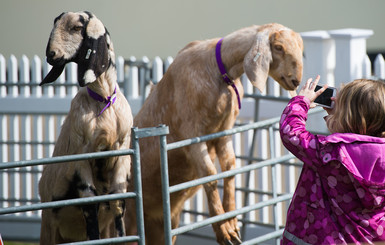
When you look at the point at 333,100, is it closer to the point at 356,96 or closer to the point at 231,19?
the point at 356,96

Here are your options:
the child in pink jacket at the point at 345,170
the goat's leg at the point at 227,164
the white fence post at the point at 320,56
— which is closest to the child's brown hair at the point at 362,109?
the child in pink jacket at the point at 345,170

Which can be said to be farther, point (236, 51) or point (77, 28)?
point (236, 51)

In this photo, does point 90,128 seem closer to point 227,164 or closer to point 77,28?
point 77,28

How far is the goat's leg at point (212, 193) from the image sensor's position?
446cm

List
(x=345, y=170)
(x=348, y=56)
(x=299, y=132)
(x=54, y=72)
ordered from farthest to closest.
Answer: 1. (x=348, y=56)
2. (x=54, y=72)
3. (x=299, y=132)
4. (x=345, y=170)

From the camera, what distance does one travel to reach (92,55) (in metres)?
3.73

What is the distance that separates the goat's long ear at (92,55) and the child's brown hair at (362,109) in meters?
1.36

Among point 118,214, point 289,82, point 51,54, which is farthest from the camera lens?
point 289,82

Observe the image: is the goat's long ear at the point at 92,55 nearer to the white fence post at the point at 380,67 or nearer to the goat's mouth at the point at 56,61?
the goat's mouth at the point at 56,61

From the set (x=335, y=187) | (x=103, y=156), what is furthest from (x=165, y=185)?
(x=335, y=187)

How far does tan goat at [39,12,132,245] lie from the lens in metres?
3.73

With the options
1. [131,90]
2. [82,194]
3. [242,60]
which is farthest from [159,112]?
[131,90]

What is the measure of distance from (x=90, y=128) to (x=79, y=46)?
45 centimetres

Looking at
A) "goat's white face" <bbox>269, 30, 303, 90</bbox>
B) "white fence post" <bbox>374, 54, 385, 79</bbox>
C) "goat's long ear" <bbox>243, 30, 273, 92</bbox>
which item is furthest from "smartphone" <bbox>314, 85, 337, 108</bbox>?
"white fence post" <bbox>374, 54, 385, 79</bbox>
